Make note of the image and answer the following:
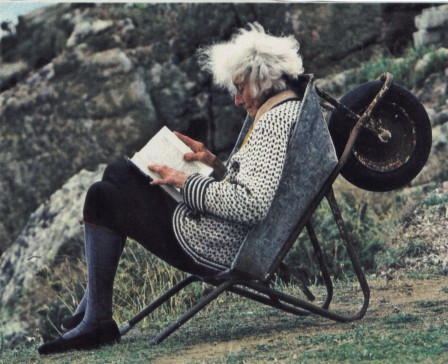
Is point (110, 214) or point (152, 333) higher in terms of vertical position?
point (110, 214)

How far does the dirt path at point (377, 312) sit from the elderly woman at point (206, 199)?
379 millimetres

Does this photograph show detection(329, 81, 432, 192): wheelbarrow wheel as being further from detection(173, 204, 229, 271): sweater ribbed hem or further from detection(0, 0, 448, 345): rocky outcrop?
detection(0, 0, 448, 345): rocky outcrop

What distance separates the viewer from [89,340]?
196 inches

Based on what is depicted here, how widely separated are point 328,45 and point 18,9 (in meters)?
3.15

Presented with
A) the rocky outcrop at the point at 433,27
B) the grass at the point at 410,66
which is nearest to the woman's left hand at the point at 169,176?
the grass at the point at 410,66

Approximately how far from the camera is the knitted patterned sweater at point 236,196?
467cm

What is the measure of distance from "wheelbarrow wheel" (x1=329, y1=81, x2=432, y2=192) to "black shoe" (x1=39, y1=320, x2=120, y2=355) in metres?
1.36

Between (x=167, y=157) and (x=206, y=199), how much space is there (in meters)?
0.37

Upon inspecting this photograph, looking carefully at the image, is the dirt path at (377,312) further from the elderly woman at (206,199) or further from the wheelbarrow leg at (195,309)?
the elderly woman at (206,199)

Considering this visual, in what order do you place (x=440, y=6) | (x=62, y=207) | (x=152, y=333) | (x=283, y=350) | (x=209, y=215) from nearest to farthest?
(x=283, y=350) < (x=209, y=215) < (x=152, y=333) < (x=62, y=207) < (x=440, y=6)

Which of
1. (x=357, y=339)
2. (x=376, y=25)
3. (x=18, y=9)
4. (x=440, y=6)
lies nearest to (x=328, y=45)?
(x=376, y=25)

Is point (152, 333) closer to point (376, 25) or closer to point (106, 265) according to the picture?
point (106, 265)

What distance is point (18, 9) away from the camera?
386 inches

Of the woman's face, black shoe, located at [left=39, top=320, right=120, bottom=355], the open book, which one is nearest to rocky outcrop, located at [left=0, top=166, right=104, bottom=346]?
black shoe, located at [left=39, top=320, right=120, bottom=355]
